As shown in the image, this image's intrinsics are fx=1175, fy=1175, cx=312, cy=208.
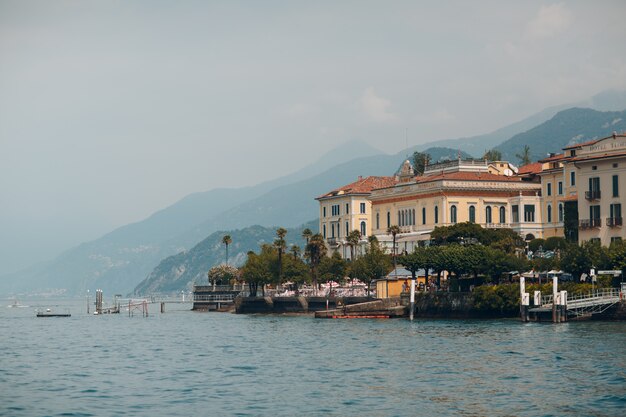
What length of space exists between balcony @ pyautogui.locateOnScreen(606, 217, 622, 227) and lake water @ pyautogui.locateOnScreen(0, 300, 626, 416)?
19.3 meters

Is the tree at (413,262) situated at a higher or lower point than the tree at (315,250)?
lower

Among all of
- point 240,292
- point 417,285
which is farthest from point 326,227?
point 417,285

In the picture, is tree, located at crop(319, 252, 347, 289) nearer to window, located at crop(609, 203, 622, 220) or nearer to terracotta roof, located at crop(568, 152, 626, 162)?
terracotta roof, located at crop(568, 152, 626, 162)

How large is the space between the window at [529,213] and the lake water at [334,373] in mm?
37200

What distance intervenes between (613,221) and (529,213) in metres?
22.4

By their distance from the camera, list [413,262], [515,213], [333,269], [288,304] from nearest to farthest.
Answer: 1. [413,262]
2. [515,213]
3. [288,304]
4. [333,269]

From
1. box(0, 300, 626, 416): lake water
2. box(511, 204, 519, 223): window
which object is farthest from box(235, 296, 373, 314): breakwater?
box(0, 300, 626, 416): lake water

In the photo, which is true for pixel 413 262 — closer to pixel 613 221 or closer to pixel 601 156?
pixel 613 221

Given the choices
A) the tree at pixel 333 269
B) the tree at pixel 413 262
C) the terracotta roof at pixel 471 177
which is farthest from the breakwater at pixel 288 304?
the terracotta roof at pixel 471 177

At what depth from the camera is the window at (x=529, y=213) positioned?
128 metres

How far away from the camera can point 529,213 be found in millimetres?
128500

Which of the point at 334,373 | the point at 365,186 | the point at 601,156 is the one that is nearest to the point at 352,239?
the point at 365,186

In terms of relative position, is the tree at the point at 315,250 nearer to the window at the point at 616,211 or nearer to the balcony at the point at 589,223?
the balcony at the point at 589,223

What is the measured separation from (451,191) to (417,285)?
1820 cm
